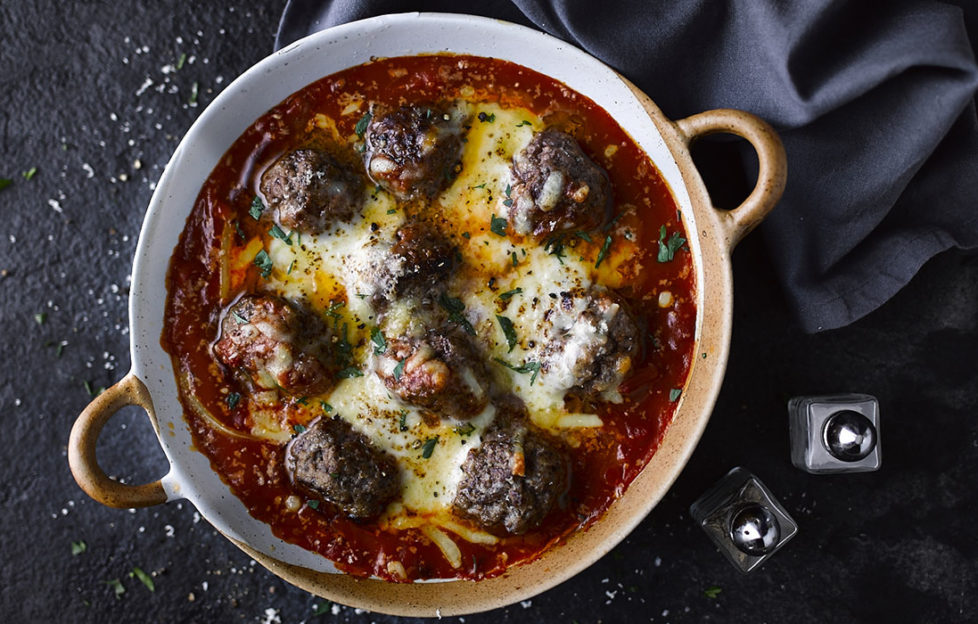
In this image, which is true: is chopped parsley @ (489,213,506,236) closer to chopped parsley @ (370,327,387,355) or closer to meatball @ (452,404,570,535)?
chopped parsley @ (370,327,387,355)

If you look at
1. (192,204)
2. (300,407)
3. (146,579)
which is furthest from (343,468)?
(146,579)

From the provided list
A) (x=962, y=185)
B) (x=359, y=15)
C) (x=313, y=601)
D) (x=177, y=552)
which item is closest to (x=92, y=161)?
(x=359, y=15)

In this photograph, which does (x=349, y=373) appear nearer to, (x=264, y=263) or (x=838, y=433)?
(x=264, y=263)

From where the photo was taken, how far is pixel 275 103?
13.0 ft

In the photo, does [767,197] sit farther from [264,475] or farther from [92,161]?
[92,161]

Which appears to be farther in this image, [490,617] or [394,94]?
[490,617]

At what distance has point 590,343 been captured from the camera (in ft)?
12.2

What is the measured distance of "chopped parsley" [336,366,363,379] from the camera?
4.02 m

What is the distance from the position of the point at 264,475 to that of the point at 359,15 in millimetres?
2280

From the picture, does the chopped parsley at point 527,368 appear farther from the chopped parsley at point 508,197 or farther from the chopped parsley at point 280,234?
the chopped parsley at point 280,234

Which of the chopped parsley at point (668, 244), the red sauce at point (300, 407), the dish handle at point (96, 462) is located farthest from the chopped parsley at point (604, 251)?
the dish handle at point (96, 462)

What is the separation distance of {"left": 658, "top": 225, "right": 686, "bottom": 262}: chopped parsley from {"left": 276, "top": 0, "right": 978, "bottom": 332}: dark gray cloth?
1.66 ft

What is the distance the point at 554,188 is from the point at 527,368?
87 centimetres

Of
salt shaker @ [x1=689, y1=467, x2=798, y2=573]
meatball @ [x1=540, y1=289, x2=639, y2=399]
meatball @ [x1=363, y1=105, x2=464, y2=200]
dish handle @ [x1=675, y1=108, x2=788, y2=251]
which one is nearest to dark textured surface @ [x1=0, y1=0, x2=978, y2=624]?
salt shaker @ [x1=689, y1=467, x2=798, y2=573]
